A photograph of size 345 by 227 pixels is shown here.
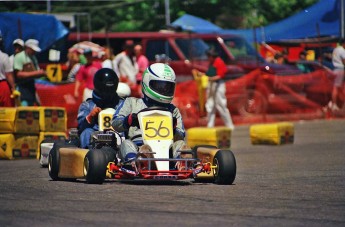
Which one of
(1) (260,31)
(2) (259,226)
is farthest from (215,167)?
(1) (260,31)

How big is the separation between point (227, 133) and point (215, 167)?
6.53 meters

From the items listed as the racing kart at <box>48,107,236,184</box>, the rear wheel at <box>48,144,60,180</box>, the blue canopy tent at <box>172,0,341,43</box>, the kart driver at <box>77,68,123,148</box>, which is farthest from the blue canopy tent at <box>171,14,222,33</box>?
the racing kart at <box>48,107,236,184</box>

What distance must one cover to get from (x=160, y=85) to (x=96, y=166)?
1216mm

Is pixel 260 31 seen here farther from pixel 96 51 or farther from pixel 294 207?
A: pixel 294 207

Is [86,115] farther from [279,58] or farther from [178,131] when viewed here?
[279,58]

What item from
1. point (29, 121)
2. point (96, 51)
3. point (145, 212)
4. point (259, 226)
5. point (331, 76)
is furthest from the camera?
point (331, 76)

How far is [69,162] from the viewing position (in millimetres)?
11039

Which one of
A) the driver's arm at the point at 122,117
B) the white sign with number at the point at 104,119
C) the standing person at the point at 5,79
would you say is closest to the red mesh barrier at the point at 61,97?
the standing person at the point at 5,79

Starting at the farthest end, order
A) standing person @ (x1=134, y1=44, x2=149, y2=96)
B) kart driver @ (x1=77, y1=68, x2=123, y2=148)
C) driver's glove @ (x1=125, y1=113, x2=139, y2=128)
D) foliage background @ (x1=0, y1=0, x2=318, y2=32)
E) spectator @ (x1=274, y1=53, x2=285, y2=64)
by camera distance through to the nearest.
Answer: foliage background @ (x1=0, y1=0, x2=318, y2=32) < spectator @ (x1=274, y1=53, x2=285, y2=64) < standing person @ (x1=134, y1=44, x2=149, y2=96) < kart driver @ (x1=77, y1=68, x2=123, y2=148) < driver's glove @ (x1=125, y1=113, x2=139, y2=128)

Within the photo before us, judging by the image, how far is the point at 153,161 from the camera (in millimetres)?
10594

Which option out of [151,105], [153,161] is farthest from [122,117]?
[153,161]

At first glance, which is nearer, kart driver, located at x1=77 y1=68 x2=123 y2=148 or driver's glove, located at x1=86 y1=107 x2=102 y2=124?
driver's glove, located at x1=86 y1=107 x2=102 y2=124

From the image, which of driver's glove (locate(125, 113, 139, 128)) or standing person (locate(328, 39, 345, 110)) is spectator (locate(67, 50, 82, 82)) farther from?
driver's glove (locate(125, 113, 139, 128))

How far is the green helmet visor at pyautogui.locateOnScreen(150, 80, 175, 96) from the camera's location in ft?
36.4
